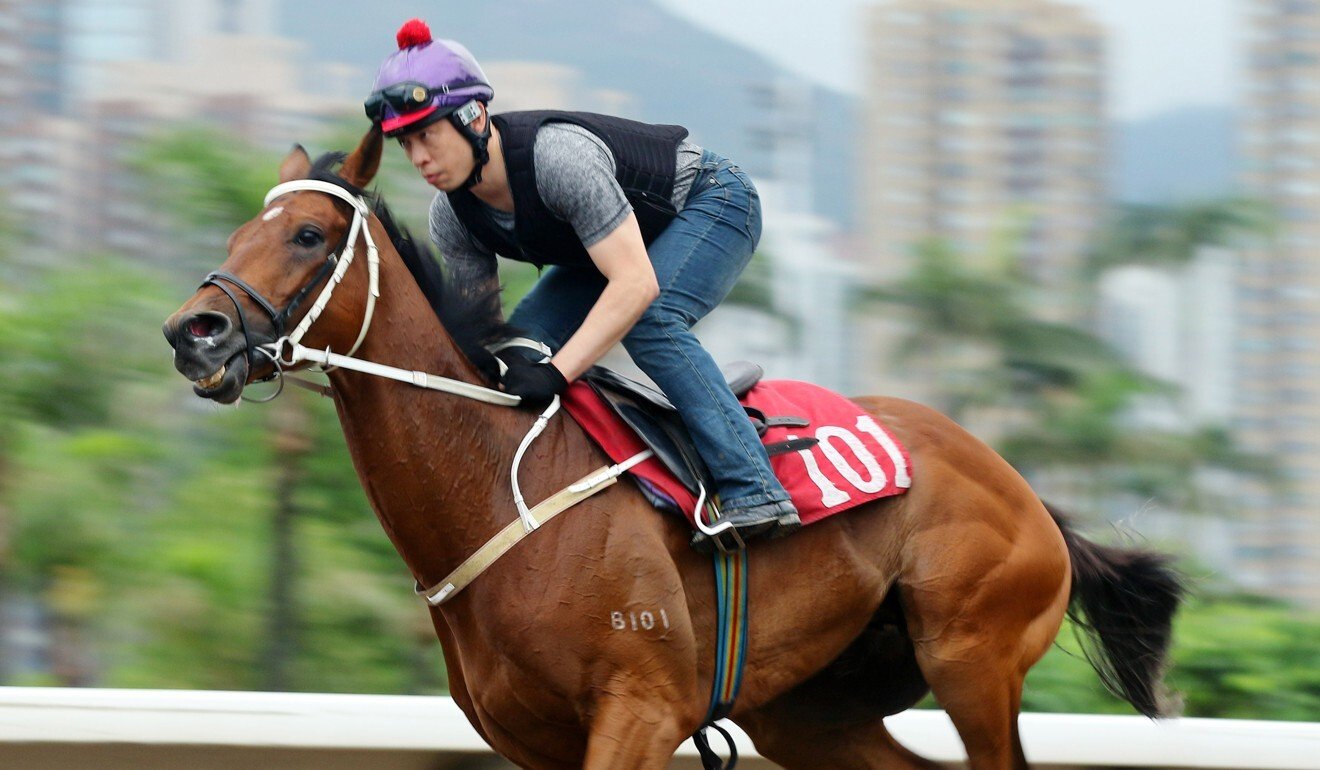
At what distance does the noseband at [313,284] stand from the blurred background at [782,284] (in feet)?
10.8

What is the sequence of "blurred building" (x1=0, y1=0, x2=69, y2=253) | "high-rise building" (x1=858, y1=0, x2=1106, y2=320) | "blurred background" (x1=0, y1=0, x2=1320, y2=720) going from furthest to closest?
"high-rise building" (x1=858, y1=0, x2=1106, y2=320), "blurred building" (x1=0, y1=0, x2=69, y2=253), "blurred background" (x1=0, y1=0, x2=1320, y2=720)

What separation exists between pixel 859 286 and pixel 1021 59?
211 cm

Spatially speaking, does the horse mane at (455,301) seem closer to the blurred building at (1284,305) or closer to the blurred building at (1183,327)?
the blurred building at (1183,327)

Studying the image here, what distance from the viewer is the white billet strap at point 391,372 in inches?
117

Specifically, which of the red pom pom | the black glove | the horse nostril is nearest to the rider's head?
the red pom pom

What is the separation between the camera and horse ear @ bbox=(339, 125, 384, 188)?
3.16 m

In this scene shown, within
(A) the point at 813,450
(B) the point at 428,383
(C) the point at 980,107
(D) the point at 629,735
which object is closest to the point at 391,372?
(B) the point at 428,383

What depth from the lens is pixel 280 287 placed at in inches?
116

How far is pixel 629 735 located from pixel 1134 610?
5.44 feet

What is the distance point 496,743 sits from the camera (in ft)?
10.8

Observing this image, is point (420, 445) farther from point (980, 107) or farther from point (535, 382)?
point (980, 107)

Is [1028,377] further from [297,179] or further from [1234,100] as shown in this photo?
[297,179]

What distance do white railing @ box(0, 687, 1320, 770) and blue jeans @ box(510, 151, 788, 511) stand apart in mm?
1206

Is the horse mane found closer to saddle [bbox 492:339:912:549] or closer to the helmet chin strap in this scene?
saddle [bbox 492:339:912:549]
